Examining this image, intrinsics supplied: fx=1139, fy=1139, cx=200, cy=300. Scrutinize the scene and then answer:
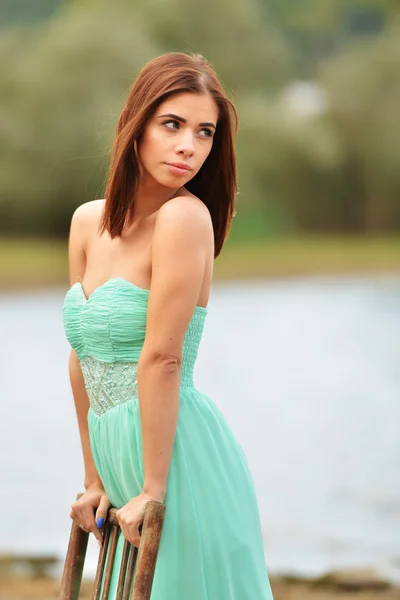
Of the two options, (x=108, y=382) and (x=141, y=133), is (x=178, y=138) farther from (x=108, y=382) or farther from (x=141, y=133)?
(x=108, y=382)

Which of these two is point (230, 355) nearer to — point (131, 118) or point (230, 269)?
point (230, 269)

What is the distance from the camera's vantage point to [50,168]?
45.8 feet

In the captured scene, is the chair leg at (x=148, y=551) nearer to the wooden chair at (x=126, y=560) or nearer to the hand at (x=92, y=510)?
the wooden chair at (x=126, y=560)

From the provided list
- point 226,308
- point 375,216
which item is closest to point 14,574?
point 226,308

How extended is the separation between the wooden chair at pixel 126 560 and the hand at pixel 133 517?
15mm

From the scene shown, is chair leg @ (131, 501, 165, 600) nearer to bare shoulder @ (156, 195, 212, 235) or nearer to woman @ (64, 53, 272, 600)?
woman @ (64, 53, 272, 600)

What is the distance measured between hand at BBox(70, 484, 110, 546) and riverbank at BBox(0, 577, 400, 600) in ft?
7.14

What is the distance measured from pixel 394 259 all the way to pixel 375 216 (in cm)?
159

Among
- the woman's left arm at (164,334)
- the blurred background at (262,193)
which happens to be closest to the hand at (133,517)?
the woman's left arm at (164,334)

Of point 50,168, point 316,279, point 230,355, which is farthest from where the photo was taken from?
point 316,279

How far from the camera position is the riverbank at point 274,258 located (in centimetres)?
1353

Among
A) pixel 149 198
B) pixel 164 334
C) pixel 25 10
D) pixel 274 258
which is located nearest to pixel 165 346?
pixel 164 334

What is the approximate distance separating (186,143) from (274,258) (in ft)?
44.1

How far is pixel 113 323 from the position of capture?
1488mm
